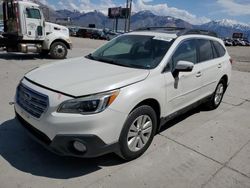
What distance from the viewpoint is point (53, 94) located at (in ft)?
9.23

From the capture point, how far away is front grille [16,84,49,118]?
2834 millimetres

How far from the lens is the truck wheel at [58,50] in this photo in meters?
11.5

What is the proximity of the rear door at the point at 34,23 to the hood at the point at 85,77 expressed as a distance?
7995mm

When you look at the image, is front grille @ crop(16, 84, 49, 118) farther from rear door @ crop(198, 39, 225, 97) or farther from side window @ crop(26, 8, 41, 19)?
side window @ crop(26, 8, 41, 19)

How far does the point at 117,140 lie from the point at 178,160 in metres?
1.03

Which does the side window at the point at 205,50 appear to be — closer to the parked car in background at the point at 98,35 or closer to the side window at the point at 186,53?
Result: the side window at the point at 186,53

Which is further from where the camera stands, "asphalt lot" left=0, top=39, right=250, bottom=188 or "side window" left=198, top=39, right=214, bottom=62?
"side window" left=198, top=39, right=214, bottom=62

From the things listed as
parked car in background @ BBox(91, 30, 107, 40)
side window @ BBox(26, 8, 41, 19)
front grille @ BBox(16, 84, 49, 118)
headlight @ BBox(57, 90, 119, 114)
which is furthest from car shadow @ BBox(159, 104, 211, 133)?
parked car in background @ BBox(91, 30, 107, 40)

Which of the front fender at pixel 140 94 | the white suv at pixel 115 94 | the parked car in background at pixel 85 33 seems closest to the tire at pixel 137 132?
the white suv at pixel 115 94

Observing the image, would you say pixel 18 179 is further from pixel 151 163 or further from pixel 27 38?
pixel 27 38

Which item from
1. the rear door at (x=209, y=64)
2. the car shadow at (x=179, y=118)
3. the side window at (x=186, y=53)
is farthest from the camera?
the rear door at (x=209, y=64)

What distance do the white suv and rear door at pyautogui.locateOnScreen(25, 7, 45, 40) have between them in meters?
7.49

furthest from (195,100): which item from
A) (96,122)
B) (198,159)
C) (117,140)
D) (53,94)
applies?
(53,94)

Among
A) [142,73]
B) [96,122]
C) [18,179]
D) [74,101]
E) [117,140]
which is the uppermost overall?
[142,73]
